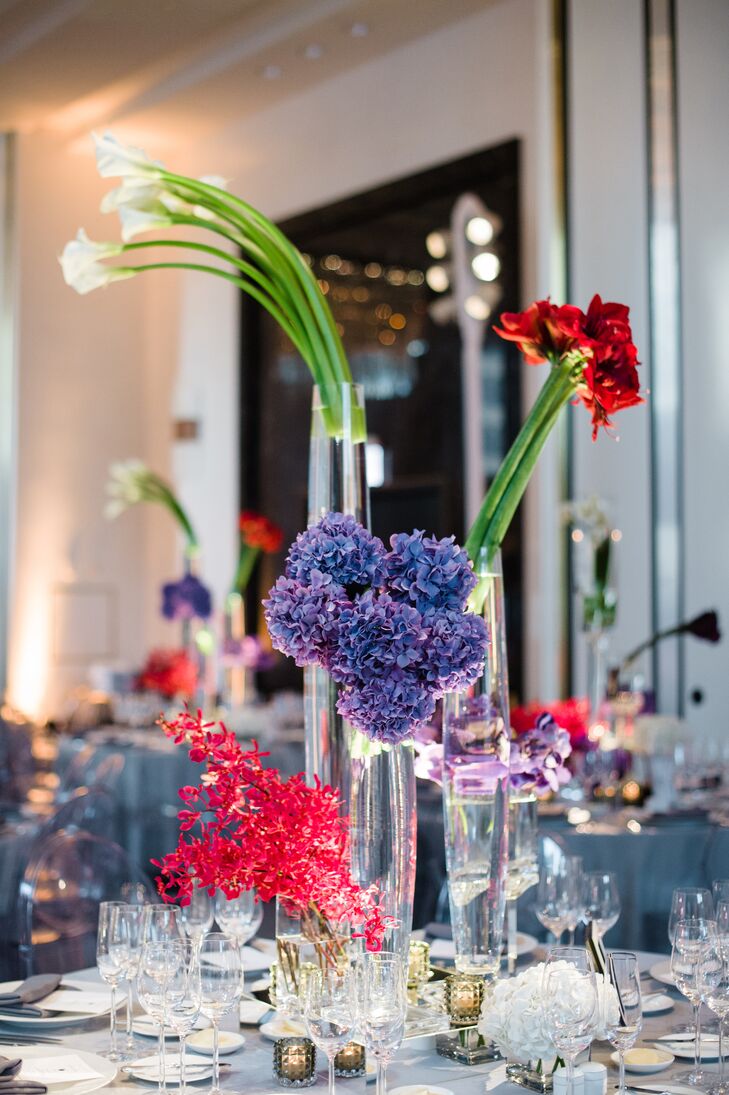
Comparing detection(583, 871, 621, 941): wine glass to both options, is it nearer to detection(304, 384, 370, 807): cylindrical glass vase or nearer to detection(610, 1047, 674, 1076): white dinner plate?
detection(610, 1047, 674, 1076): white dinner plate

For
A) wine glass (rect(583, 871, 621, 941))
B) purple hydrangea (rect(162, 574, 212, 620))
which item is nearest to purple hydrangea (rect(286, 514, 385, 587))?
wine glass (rect(583, 871, 621, 941))

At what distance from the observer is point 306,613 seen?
1.75 meters

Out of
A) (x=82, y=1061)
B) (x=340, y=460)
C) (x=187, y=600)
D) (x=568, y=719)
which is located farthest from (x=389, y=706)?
(x=187, y=600)

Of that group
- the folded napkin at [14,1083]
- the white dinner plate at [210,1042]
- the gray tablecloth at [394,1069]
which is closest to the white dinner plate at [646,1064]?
the gray tablecloth at [394,1069]

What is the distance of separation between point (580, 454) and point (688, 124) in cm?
135

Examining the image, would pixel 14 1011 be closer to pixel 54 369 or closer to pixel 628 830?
pixel 628 830

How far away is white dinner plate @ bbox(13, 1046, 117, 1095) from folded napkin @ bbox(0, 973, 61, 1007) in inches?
6.9

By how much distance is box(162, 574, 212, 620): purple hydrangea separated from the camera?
20.1 feet

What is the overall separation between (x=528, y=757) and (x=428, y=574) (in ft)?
1.41

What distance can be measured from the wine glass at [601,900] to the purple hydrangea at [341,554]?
31.7 inches

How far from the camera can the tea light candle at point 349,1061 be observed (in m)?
1.82

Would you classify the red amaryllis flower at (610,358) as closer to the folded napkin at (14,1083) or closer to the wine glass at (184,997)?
the wine glass at (184,997)

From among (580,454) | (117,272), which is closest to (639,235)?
(580,454)

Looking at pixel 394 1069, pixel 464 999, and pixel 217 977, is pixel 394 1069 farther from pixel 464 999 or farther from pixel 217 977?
pixel 217 977
